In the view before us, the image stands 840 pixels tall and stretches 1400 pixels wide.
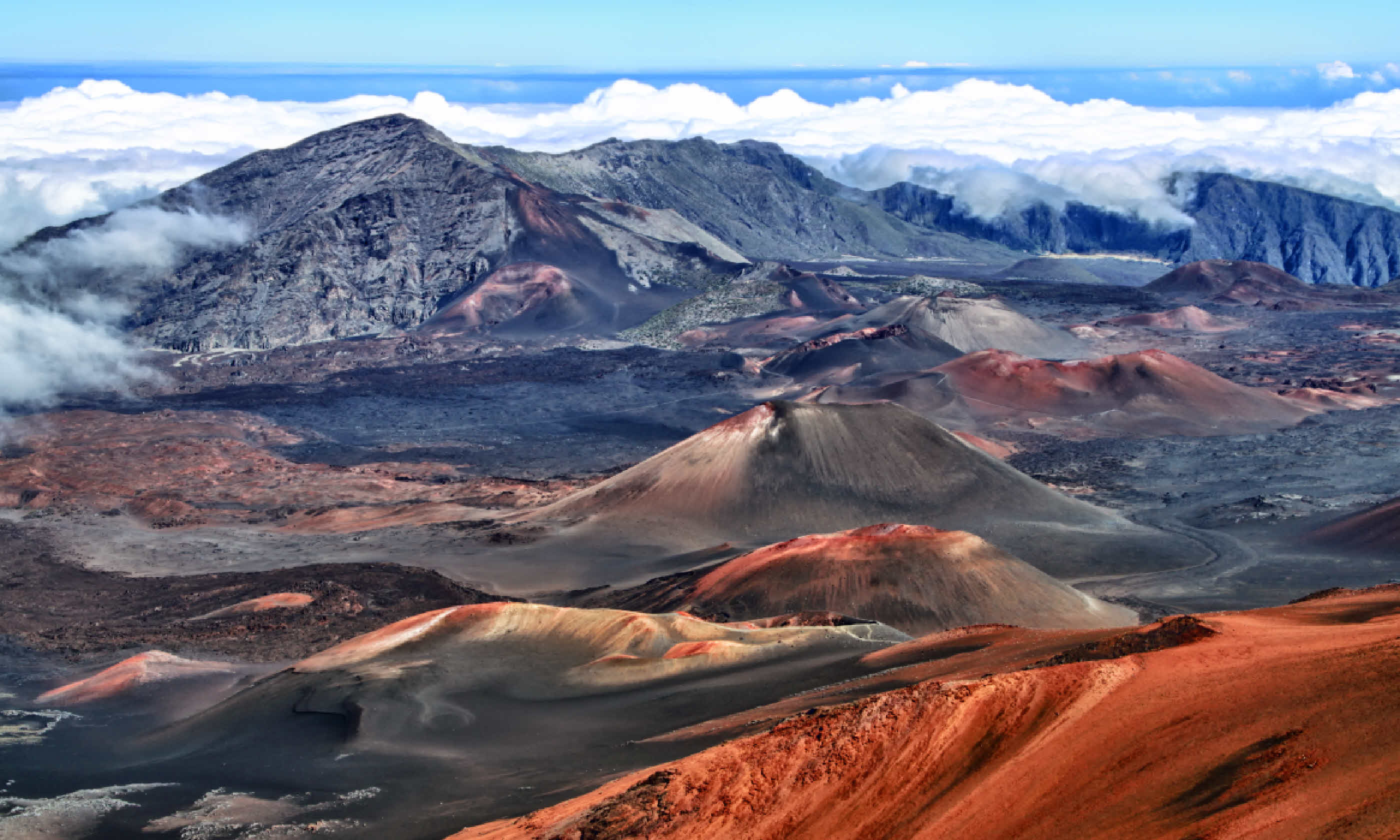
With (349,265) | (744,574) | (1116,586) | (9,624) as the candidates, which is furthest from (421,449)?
(349,265)

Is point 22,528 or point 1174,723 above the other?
point 1174,723

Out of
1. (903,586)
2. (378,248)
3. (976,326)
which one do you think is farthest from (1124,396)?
(378,248)

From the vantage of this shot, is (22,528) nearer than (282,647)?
No

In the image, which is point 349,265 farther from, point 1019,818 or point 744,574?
point 1019,818

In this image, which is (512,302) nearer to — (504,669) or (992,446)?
(992,446)

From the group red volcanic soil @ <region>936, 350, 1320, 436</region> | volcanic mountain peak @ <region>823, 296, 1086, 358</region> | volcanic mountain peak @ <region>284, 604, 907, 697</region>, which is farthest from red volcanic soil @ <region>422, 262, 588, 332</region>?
volcanic mountain peak @ <region>284, 604, 907, 697</region>

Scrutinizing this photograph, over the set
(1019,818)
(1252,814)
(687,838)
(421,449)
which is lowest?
(421,449)

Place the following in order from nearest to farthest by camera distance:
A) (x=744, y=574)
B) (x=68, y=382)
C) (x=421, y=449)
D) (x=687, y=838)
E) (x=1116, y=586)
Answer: (x=687, y=838), (x=744, y=574), (x=1116, y=586), (x=421, y=449), (x=68, y=382)
